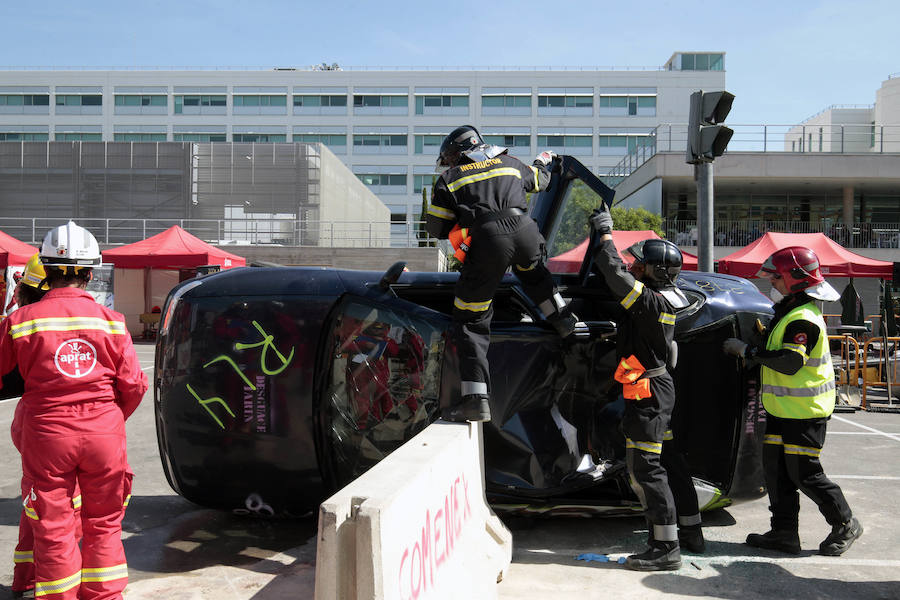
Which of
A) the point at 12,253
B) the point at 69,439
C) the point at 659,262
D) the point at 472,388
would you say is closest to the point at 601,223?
the point at 659,262

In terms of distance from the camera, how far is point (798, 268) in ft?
14.0

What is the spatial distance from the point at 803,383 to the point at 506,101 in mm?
58817

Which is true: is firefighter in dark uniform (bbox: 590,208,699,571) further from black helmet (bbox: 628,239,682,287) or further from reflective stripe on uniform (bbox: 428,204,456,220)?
reflective stripe on uniform (bbox: 428,204,456,220)

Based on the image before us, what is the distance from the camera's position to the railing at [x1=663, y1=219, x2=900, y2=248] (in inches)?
1118

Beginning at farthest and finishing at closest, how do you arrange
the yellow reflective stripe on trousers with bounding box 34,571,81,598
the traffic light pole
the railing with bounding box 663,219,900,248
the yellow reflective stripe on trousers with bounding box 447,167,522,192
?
the railing with bounding box 663,219,900,248
the traffic light pole
the yellow reflective stripe on trousers with bounding box 447,167,522,192
the yellow reflective stripe on trousers with bounding box 34,571,81,598

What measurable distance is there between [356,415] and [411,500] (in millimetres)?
1761

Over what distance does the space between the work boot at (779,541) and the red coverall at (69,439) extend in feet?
A: 11.2

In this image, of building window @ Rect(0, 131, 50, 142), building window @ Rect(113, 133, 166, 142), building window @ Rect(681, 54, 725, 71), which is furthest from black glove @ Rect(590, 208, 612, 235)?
building window @ Rect(0, 131, 50, 142)

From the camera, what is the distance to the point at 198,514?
4832 mm

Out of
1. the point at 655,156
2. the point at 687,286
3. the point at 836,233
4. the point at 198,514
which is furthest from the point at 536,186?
the point at 836,233

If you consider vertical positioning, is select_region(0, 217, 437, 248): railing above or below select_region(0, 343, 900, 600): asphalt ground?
above

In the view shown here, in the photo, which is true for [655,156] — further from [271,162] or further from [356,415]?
[356,415]

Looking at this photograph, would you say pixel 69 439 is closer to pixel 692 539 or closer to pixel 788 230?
pixel 692 539

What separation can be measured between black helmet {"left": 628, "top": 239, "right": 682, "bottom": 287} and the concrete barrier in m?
1.36
